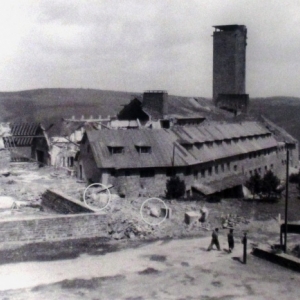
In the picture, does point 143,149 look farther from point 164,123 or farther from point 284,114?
point 284,114

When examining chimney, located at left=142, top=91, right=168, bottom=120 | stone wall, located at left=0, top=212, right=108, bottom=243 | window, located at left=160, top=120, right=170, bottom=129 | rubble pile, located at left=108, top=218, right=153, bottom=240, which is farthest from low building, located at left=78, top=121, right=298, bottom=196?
stone wall, located at left=0, top=212, right=108, bottom=243

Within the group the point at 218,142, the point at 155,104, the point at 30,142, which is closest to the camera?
the point at 218,142

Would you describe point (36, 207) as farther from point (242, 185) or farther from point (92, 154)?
point (242, 185)

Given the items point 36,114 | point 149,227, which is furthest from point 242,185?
point 36,114

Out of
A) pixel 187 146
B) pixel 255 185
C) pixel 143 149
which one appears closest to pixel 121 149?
pixel 143 149

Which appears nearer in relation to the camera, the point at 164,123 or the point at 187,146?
the point at 187,146
